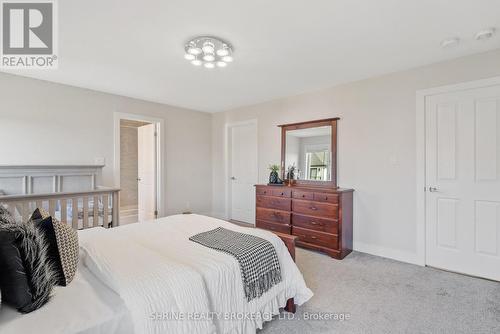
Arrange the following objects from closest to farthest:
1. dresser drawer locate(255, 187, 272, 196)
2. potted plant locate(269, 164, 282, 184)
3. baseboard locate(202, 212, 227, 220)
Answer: dresser drawer locate(255, 187, 272, 196) < potted plant locate(269, 164, 282, 184) < baseboard locate(202, 212, 227, 220)

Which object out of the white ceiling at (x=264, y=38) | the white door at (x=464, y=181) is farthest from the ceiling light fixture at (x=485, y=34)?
the white door at (x=464, y=181)

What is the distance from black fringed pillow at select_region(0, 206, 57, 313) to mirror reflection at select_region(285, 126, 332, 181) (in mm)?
3293

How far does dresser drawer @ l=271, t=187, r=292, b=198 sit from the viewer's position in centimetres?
364

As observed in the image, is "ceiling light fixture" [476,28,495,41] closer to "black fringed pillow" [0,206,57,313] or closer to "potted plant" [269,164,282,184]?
"potted plant" [269,164,282,184]

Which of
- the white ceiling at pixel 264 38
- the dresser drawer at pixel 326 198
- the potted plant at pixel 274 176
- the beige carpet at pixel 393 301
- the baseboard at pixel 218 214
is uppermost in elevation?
the white ceiling at pixel 264 38

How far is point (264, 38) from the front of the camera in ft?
7.53

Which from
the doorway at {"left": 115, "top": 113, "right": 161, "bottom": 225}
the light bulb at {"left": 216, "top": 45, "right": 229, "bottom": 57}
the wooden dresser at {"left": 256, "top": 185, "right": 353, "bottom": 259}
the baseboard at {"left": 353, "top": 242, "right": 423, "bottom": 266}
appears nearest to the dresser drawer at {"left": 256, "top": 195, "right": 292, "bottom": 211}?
the wooden dresser at {"left": 256, "top": 185, "right": 353, "bottom": 259}

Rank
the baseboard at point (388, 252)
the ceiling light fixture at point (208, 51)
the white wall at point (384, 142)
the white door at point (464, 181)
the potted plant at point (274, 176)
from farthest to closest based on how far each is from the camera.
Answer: the potted plant at point (274, 176) < the baseboard at point (388, 252) < the white wall at point (384, 142) < the white door at point (464, 181) < the ceiling light fixture at point (208, 51)

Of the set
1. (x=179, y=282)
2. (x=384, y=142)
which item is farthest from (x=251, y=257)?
(x=384, y=142)

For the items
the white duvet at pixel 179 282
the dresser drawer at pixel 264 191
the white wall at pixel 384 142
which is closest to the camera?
the white duvet at pixel 179 282

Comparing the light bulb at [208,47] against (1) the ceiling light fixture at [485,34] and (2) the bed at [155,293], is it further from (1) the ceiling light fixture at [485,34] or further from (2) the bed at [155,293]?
(1) the ceiling light fixture at [485,34]

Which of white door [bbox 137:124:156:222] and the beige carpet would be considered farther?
white door [bbox 137:124:156:222]

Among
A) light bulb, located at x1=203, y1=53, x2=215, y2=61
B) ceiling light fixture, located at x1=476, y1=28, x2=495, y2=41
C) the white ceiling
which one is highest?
the white ceiling

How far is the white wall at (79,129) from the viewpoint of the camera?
315 cm
